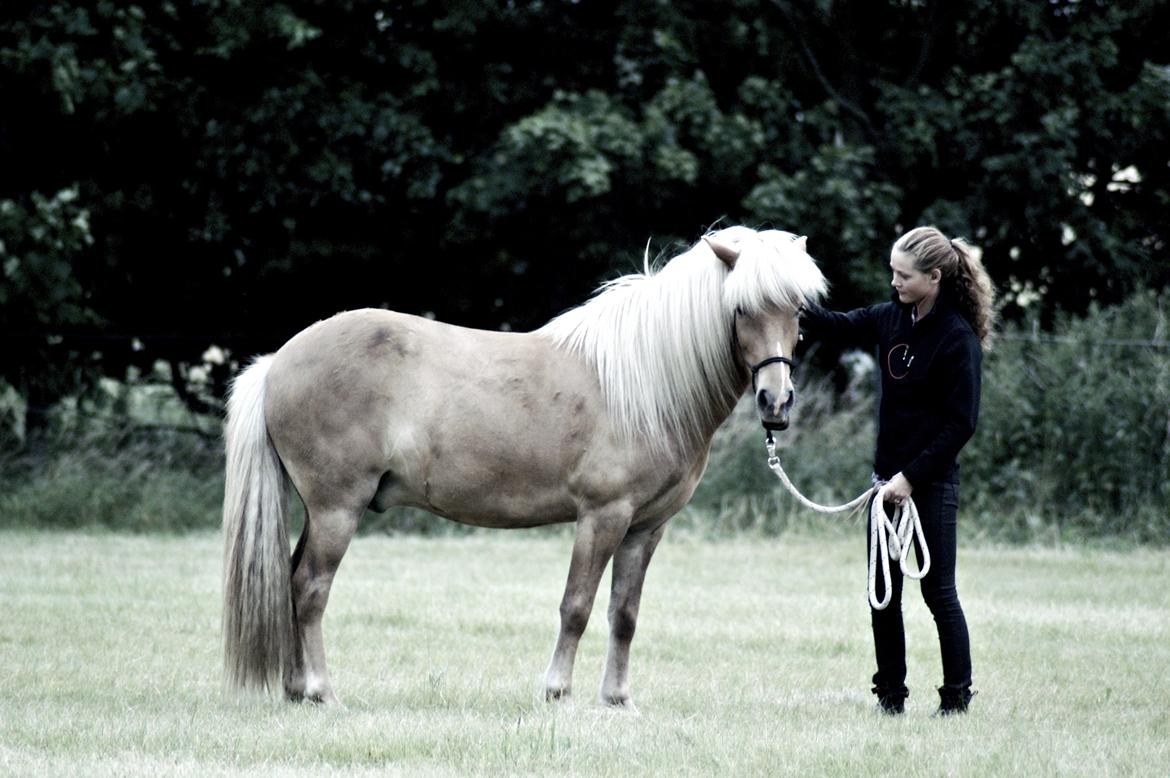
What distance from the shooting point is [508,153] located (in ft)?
47.7

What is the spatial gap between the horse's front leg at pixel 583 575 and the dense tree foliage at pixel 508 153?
847 centimetres

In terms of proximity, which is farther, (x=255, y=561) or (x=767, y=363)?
(x=255, y=561)

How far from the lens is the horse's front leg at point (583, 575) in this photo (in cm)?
589

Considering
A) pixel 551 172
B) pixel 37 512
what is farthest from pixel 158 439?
pixel 551 172

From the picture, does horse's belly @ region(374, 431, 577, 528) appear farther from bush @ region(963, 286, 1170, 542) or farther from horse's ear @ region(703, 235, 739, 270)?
bush @ region(963, 286, 1170, 542)

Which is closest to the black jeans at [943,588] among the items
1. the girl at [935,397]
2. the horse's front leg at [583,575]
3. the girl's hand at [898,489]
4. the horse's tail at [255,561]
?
the girl at [935,397]

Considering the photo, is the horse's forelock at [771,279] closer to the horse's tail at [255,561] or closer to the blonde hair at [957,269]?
the blonde hair at [957,269]

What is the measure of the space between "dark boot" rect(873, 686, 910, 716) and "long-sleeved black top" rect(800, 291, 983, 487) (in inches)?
38.0

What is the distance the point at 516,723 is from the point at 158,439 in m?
10.6

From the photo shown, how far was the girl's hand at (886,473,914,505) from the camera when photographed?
5797 millimetres

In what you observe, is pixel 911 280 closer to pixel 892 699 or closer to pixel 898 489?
pixel 898 489

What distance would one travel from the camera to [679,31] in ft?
→ 51.5

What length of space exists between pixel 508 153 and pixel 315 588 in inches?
360

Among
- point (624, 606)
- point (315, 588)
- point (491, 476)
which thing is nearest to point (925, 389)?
point (624, 606)
